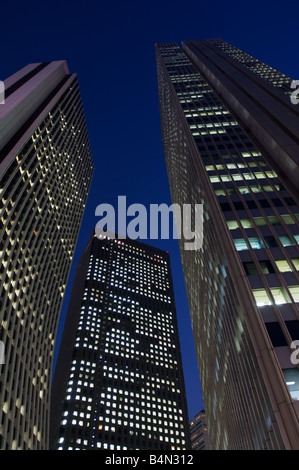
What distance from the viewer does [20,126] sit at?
2594 inches

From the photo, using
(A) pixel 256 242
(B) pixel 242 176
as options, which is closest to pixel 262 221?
(A) pixel 256 242

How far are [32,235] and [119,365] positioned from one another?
93.1 m

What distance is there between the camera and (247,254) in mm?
34750

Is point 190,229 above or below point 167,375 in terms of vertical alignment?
below

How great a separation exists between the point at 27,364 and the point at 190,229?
3580 cm

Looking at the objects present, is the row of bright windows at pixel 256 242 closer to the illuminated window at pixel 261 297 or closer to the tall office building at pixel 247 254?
the tall office building at pixel 247 254

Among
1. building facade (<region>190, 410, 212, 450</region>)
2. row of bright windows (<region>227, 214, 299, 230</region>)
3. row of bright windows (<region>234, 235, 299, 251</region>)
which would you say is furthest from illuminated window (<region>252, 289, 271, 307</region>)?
building facade (<region>190, 410, 212, 450</region>)

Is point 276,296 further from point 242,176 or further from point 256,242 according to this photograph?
point 242,176

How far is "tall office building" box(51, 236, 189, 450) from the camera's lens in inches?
4503

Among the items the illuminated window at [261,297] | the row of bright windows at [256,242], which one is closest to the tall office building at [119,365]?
the row of bright windows at [256,242]

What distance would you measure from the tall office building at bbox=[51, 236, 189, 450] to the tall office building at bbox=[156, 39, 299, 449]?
64.4 meters

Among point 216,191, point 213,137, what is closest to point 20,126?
point 213,137

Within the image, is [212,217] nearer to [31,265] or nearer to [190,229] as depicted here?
[190,229]

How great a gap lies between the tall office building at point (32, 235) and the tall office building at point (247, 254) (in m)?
28.6
